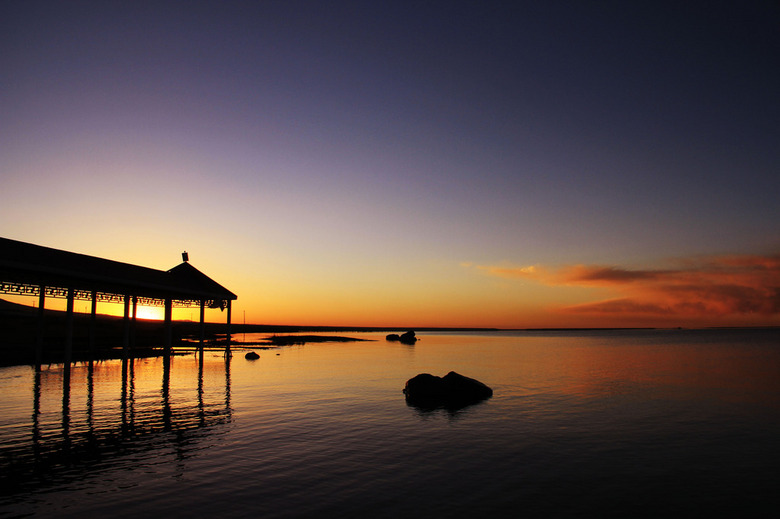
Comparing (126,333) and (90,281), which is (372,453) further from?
(126,333)

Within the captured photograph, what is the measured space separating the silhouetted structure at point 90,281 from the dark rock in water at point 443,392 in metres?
23.2

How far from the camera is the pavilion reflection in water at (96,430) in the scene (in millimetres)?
12953

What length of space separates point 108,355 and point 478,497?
54947mm

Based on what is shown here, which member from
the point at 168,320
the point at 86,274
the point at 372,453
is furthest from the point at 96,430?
the point at 168,320

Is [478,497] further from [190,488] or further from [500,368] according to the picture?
[500,368]

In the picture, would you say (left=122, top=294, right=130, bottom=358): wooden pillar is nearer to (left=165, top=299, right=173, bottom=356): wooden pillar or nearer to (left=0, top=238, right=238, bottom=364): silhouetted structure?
(left=0, top=238, right=238, bottom=364): silhouetted structure

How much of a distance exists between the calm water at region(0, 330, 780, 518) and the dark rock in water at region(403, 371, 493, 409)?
0.96 meters

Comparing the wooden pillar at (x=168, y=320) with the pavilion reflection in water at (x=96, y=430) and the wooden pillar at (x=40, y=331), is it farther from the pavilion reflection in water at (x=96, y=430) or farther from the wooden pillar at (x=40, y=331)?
the pavilion reflection in water at (x=96, y=430)

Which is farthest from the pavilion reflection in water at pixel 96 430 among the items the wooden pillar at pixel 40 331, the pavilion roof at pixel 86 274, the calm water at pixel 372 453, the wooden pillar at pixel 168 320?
the wooden pillar at pixel 168 320

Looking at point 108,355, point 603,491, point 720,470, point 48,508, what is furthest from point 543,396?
point 108,355

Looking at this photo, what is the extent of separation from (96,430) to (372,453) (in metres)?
10.9

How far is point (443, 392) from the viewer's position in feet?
89.6

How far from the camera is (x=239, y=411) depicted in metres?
22.7

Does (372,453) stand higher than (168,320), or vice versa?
(168,320)
